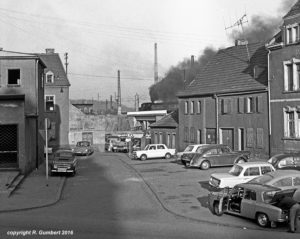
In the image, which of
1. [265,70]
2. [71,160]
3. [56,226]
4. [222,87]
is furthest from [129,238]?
[222,87]

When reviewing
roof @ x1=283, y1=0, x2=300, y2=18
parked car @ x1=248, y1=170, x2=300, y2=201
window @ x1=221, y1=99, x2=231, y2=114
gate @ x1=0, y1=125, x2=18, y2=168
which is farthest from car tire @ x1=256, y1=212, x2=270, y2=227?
window @ x1=221, y1=99, x2=231, y2=114

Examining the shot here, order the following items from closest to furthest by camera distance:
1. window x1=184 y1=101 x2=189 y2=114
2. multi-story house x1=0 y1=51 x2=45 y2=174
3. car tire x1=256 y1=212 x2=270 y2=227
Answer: car tire x1=256 y1=212 x2=270 y2=227, multi-story house x1=0 y1=51 x2=45 y2=174, window x1=184 y1=101 x2=189 y2=114

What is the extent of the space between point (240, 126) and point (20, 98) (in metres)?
19.8

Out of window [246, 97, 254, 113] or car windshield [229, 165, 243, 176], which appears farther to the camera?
window [246, 97, 254, 113]

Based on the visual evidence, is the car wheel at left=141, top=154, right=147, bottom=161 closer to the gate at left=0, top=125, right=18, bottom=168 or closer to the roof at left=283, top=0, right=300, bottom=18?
the gate at left=0, top=125, right=18, bottom=168

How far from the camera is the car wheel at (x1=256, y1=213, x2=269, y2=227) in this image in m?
15.1

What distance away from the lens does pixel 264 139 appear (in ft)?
122

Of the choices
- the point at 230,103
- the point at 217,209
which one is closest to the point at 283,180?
the point at 217,209

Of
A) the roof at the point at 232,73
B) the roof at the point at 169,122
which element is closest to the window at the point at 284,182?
the roof at the point at 232,73

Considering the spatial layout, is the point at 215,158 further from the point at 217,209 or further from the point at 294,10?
the point at 217,209

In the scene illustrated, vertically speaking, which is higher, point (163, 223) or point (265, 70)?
point (265, 70)

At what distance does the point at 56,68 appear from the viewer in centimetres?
6538

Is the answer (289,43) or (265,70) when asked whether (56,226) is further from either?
(265,70)

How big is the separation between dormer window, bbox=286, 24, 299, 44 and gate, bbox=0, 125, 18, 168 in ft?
66.5
